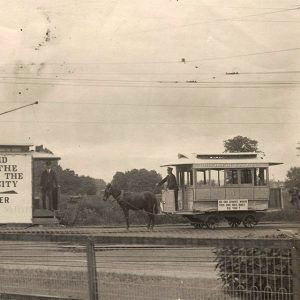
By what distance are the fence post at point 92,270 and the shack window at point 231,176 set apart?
20126mm

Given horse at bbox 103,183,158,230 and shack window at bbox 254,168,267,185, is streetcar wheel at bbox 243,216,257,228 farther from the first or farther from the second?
horse at bbox 103,183,158,230

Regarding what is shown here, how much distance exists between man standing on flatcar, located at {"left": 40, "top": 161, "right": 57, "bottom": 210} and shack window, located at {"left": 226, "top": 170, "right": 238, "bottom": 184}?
7134 millimetres

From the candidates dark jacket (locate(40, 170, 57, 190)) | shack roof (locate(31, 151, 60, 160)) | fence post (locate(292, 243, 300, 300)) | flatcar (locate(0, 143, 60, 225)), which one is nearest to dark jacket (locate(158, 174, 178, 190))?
dark jacket (locate(40, 170, 57, 190))

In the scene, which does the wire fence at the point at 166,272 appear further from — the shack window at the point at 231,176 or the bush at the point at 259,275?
the shack window at the point at 231,176

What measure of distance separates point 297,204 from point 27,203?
14.1m

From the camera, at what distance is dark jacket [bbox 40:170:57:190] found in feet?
72.7


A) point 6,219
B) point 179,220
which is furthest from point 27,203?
point 179,220

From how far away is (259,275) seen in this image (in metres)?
5.77

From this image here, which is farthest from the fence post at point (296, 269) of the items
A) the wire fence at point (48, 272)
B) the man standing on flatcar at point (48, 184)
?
the man standing on flatcar at point (48, 184)

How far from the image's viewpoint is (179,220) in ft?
102

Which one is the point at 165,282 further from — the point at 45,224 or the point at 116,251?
the point at 45,224

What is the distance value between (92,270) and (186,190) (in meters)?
20.4

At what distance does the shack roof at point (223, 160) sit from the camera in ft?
83.4

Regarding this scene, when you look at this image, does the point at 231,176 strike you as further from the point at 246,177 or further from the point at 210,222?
the point at 210,222
